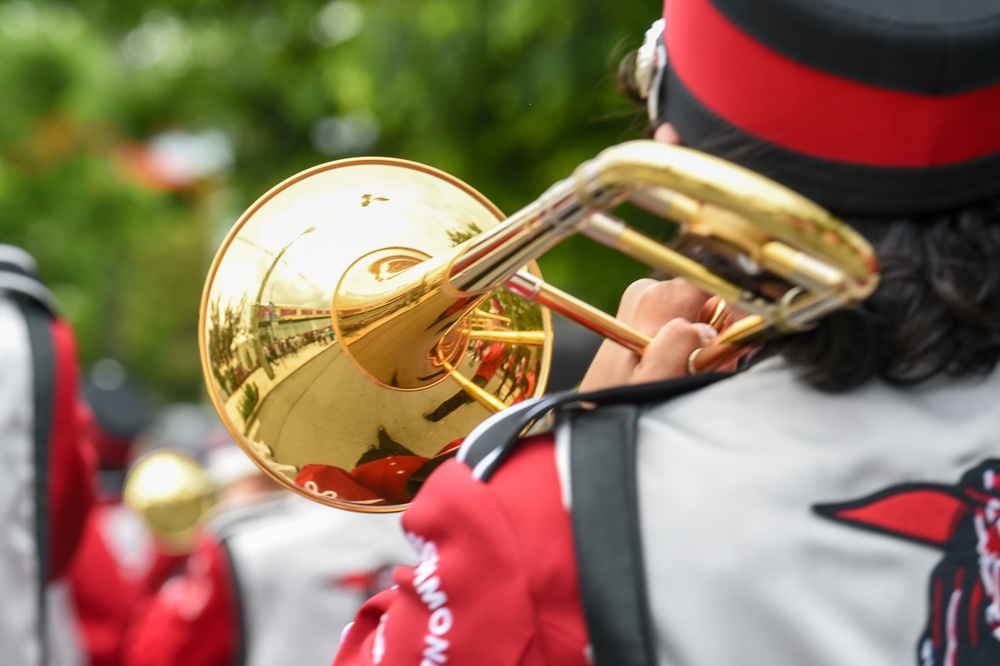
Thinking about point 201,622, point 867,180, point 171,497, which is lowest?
point 171,497

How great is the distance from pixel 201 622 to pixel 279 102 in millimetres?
4618

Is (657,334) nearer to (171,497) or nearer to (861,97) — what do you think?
(861,97)

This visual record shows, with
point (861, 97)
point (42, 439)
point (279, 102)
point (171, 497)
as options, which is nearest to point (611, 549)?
point (861, 97)

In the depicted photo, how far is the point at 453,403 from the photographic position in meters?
1.53

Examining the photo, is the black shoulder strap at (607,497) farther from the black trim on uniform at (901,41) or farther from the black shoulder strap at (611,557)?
the black trim on uniform at (901,41)

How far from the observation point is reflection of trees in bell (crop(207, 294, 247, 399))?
1.49 m

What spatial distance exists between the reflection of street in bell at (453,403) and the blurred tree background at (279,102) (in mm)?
353

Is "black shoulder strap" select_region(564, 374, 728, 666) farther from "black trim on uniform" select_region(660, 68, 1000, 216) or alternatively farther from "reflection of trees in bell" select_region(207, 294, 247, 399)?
"reflection of trees in bell" select_region(207, 294, 247, 399)

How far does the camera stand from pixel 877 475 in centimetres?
111

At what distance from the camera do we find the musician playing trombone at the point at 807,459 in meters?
1.07

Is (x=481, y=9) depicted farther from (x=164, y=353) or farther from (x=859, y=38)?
→ (x=164, y=353)

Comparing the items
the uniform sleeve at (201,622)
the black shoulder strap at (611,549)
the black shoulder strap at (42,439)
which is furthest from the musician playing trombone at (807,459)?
the uniform sleeve at (201,622)

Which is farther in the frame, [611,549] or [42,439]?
[42,439]

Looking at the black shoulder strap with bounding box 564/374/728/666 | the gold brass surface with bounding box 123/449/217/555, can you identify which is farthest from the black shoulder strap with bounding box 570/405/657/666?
the gold brass surface with bounding box 123/449/217/555
